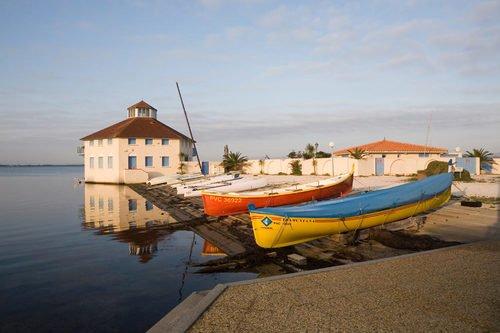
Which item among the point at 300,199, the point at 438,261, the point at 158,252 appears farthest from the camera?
the point at 300,199

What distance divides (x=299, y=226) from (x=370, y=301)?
5.51m

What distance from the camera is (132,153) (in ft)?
167

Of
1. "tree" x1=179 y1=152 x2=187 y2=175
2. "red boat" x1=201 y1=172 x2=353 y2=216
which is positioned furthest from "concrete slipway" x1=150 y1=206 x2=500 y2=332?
"tree" x1=179 y1=152 x2=187 y2=175

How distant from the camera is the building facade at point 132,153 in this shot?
50.7 metres

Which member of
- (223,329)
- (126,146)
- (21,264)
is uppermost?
(126,146)

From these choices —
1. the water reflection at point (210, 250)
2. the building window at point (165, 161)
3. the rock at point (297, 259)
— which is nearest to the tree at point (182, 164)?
the building window at point (165, 161)

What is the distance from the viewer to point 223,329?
5.48m

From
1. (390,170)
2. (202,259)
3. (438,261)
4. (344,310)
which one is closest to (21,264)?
(202,259)

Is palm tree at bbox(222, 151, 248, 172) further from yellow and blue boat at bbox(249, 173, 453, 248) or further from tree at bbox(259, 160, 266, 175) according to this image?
yellow and blue boat at bbox(249, 173, 453, 248)

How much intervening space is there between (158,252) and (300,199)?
855 centimetres

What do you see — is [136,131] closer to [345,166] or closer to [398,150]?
[345,166]

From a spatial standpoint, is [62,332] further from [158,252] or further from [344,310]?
[158,252]

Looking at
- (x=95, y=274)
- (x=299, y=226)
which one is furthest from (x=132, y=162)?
(x=299, y=226)

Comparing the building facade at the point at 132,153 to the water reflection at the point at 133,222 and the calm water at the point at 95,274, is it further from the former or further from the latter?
the calm water at the point at 95,274
